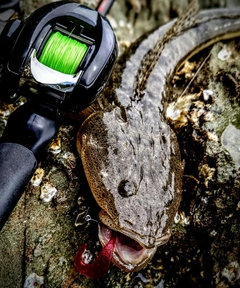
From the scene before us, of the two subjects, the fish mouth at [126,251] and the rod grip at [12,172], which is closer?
the rod grip at [12,172]

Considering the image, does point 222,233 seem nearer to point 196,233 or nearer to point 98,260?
point 196,233

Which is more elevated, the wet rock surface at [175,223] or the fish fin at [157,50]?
the fish fin at [157,50]

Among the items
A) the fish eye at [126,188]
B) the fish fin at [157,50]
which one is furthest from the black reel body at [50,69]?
the fish fin at [157,50]

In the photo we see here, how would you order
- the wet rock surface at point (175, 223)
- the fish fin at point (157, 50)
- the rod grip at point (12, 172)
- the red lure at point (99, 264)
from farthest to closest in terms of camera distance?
the fish fin at point (157, 50)
the wet rock surface at point (175, 223)
the red lure at point (99, 264)
the rod grip at point (12, 172)

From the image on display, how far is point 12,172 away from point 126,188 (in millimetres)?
724

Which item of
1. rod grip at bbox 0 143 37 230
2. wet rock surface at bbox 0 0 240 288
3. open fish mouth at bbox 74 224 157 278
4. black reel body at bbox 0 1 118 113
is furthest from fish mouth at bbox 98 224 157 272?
black reel body at bbox 0 1 118 113

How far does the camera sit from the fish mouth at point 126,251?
7.17 ft

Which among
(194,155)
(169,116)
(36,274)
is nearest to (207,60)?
(169,116)

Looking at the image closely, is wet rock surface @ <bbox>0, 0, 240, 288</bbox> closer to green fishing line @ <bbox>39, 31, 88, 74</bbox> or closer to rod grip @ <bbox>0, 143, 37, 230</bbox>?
rod grip @ <bbox>0, 143, 37, 230</bbox>

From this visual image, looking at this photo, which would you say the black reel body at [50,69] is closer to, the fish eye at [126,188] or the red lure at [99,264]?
the fish eye at [126,188]

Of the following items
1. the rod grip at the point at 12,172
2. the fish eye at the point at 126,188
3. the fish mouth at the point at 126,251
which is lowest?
the fish mouth at the point at 126,251

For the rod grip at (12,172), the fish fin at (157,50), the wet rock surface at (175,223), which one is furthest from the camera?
the fish fin at (157,50)

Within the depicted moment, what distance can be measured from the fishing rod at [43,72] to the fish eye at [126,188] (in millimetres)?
570

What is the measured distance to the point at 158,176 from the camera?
2.38m
